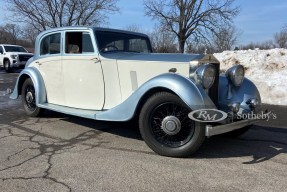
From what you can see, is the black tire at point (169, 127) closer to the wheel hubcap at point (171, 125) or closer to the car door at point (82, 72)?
the wheel hubcap at point (171, 125)

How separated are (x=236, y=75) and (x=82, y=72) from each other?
95.1 inches

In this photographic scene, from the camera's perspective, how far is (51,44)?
673cm

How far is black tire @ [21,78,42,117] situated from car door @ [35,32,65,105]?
58cm

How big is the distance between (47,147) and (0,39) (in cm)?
6836

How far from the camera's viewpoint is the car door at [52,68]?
6.34m

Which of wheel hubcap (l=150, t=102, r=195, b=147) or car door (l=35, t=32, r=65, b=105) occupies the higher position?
car door (l=35, t=32, r=65, b=105)

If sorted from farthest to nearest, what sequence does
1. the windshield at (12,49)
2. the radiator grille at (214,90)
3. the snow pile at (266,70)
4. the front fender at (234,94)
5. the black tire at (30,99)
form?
the windshield at (12,49)
the snow pile at (266,70)
the black tire at (30,99)
the front fender at (234,94)
the radiator grille at (214,90)

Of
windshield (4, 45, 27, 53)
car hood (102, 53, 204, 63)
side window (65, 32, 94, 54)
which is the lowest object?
car hood (102, 53, 204, 63)

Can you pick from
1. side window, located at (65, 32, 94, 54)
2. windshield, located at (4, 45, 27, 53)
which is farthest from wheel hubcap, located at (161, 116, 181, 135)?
windshield, located at (4, 45, 27, 53)

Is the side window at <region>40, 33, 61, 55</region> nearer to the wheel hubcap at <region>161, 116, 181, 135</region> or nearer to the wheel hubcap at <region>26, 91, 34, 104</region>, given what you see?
the wheel hubcap at <region>26, 91, 34, 104</region>

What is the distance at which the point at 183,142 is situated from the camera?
4582mm

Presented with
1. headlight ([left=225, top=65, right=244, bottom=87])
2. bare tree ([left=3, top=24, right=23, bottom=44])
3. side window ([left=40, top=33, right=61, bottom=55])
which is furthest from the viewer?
bare tree ([left=3, top=24, right=23, bottom=44])

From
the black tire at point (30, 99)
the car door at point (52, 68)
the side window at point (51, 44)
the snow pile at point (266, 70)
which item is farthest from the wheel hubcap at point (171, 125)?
the snow pile at point (266, 70)

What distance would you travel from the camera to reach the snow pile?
9.67 meters
